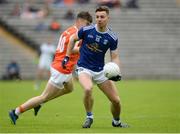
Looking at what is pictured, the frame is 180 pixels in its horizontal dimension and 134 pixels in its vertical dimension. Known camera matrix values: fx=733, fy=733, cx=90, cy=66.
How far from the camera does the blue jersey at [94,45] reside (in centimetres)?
1400

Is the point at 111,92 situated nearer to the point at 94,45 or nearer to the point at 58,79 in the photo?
the point at 94,45

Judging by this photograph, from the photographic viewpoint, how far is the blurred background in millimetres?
39469

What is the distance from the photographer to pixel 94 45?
14.0 metres

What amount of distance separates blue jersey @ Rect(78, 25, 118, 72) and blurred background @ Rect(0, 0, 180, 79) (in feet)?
77.9

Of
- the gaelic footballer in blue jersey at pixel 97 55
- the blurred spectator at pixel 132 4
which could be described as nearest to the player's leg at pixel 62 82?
the gaelic footballer in blue jersey at pixel 97 55

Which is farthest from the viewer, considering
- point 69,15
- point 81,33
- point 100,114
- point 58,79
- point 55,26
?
point 69,15

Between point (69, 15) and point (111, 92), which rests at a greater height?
point (111, 92)

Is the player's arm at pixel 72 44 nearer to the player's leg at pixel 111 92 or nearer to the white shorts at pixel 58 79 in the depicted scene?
the white shorts at pixel 58 79

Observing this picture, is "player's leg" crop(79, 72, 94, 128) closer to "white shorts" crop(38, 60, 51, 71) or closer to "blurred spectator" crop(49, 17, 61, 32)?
"white shorts" crop(38, 60, 51, 71)

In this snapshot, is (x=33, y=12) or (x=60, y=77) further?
(x=33, y=12)

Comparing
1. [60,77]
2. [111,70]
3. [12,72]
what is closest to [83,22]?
[60,77]

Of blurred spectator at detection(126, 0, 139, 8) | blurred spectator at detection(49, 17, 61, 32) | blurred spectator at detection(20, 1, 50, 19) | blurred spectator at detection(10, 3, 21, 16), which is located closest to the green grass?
blurred spectator at detection(49, 17, 61, 32)

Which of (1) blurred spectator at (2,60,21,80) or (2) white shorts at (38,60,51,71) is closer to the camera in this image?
(2) white shorts at (38,60,51,71)

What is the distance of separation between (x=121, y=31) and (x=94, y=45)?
1096 inches
